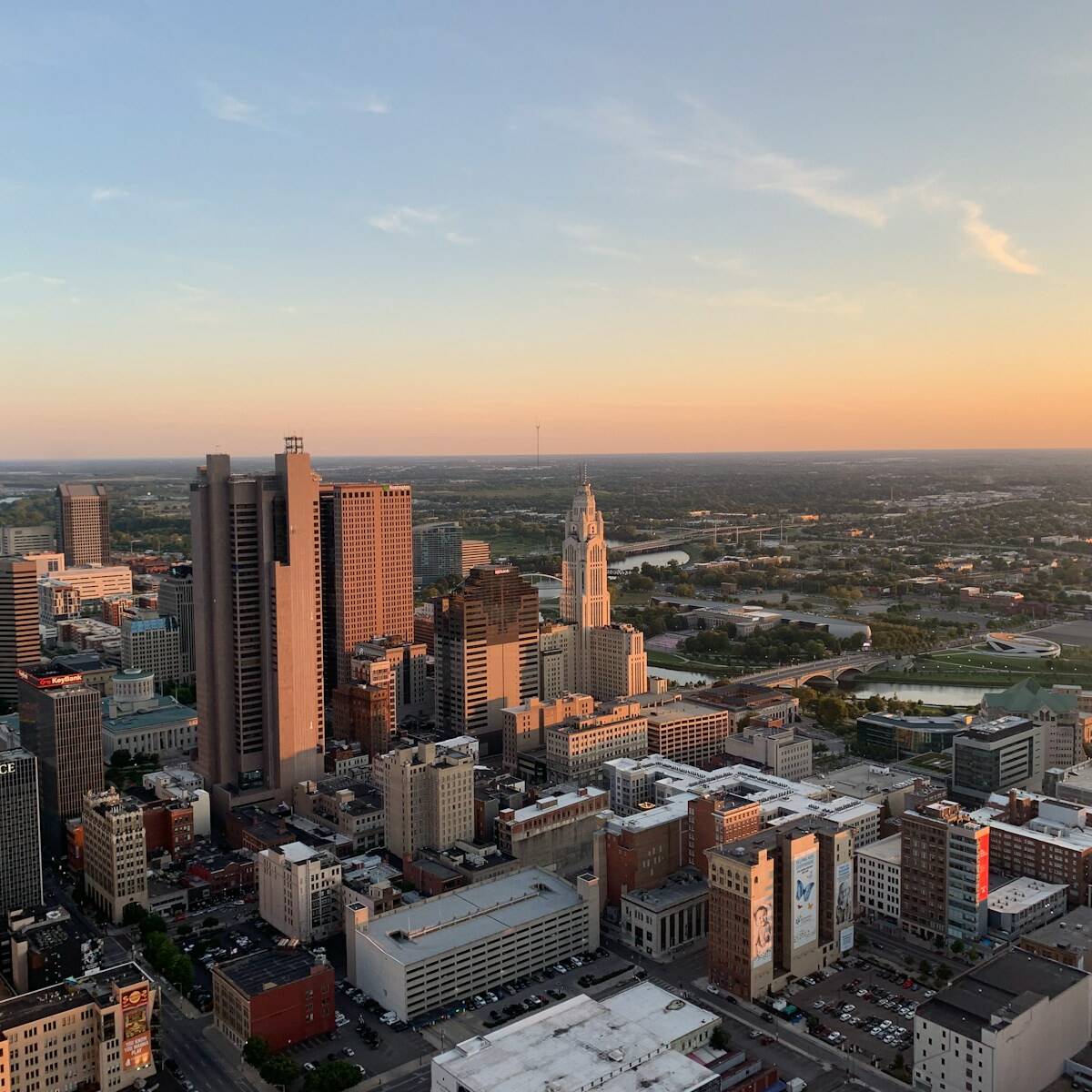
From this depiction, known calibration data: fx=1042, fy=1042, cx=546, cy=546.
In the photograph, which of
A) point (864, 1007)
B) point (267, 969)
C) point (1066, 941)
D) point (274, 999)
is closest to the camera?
point (274, 999)

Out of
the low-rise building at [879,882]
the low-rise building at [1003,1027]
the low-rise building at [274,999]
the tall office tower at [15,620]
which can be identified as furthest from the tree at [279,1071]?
the tall office tower at [15,620]

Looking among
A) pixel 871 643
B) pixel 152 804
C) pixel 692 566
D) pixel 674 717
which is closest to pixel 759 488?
pixel 692 566

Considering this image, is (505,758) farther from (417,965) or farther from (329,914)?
(417,965)

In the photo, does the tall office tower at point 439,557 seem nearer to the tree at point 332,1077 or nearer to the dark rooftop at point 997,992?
the tree at point 332,1077

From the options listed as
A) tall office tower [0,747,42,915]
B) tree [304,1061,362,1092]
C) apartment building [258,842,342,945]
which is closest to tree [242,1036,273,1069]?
tree [304,1061,362,1092]

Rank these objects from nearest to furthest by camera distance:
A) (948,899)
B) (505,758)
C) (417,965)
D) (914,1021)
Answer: (914,1021)
(417,965)
(948,899)
(505,758)

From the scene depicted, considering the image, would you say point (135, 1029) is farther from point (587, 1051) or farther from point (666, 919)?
point (666, 919)

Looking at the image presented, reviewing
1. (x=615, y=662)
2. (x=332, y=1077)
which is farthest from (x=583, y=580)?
(x=332, y=1077)
